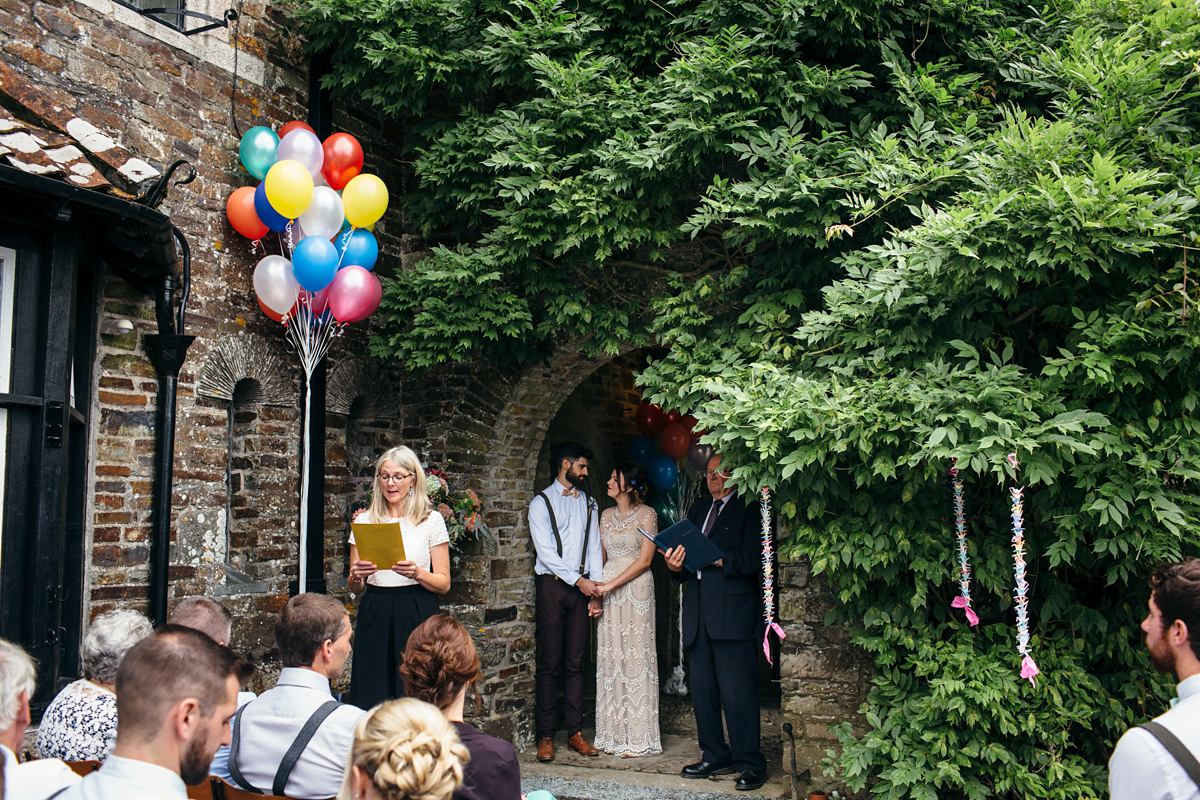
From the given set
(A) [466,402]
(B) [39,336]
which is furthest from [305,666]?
(A) [466,402]

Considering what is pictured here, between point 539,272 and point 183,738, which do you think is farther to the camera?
point 539,272

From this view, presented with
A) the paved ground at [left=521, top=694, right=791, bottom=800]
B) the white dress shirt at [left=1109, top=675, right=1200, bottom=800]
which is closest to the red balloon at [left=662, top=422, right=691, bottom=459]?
the paved ground at [left=521, top=694, right=791, bottom=800]

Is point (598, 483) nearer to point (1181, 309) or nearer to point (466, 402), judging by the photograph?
point (466, 402)

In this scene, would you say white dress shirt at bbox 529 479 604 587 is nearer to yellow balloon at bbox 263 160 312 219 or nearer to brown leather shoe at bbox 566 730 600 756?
brown leather shoe at bbox 566 730 600 756

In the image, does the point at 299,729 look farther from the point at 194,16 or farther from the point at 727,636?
the point at 194,16

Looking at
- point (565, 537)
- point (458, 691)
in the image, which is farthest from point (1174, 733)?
point (565, 537)

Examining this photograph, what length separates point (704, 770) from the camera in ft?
18.6

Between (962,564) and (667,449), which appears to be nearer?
(962,564)

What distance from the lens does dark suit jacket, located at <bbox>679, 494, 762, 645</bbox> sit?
562 centimetres

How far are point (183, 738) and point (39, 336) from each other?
2.62 m

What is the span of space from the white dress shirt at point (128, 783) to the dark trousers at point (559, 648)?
459 centimetres

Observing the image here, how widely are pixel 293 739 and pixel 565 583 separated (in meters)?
3.90

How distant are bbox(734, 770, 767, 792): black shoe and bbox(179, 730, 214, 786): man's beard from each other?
4.09 meters

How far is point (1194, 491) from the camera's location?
4.08 meters
